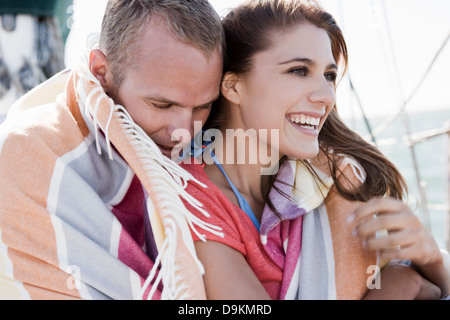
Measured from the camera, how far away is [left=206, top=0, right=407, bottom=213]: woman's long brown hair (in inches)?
57.6

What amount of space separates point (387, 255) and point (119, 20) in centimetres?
96

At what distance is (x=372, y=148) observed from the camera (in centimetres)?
163

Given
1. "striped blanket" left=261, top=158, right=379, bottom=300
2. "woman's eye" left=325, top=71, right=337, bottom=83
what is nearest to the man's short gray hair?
"woman's eye" left=325, top=71, right=337, bottom=83

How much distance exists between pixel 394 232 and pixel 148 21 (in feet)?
2.76

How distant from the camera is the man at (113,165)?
43.0 inches

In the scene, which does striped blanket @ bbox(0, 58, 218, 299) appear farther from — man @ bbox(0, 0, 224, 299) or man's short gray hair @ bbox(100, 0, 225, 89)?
man's short gray hair @ bbox(100, 0, 225, 89)

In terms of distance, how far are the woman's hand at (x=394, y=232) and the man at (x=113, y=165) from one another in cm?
39

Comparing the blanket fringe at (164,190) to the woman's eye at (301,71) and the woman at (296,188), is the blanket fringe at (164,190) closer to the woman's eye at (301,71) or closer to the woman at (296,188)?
the woman at (296,188)

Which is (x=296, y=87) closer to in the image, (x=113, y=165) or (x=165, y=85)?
(x=165, y=85)

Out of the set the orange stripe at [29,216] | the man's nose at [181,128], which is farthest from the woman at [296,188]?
the orange stripe at [29,216]

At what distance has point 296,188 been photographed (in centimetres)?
142

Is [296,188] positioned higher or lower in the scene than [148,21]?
lower

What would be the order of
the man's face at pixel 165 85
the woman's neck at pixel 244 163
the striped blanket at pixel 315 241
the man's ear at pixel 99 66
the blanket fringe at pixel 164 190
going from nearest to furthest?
1. the blanket fringe at pixel 164 190
2. the striped blanket at pixel 315 241
3. the man's face at pixel 165 85
4. the man's ear at pixel 99 66
5. the woman's neck at pixel 244 163

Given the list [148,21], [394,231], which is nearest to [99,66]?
[148,21]
